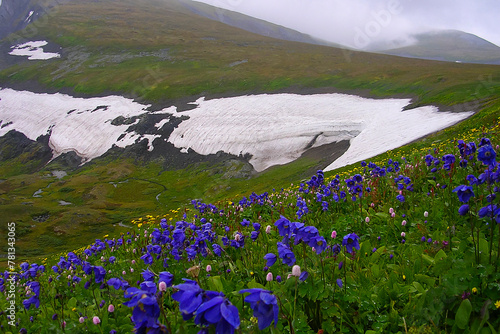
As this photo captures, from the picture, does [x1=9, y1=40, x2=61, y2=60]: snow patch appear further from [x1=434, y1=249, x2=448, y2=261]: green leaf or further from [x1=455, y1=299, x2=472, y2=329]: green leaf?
[x1=455, y1=299, x2=472, y2=329]: green leaf

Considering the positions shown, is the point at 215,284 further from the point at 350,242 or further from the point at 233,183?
the point at 233,183

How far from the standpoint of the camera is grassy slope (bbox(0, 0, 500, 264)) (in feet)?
138

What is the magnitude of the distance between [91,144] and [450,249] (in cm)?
7505

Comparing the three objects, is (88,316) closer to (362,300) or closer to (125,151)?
(362,300)

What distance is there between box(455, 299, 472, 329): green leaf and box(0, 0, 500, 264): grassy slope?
24128 millimetres

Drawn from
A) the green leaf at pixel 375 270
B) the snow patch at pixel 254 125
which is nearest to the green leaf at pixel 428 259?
the green leaf at pixel 375 270

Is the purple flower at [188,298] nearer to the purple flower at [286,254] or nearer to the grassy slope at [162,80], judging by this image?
the purple flower at [286,254]

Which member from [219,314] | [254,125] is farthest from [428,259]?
[254,125]

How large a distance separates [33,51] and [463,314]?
550 ft

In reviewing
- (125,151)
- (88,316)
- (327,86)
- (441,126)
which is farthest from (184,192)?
(88,316)

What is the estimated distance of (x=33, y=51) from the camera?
13688 cm

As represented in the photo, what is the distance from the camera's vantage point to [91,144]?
70188 mm

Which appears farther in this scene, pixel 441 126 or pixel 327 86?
pixel 327 86

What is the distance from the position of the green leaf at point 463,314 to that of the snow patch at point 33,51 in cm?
14832
